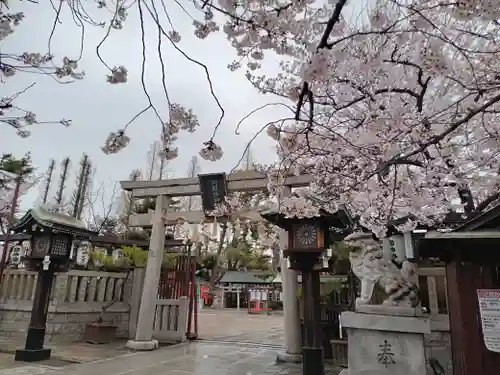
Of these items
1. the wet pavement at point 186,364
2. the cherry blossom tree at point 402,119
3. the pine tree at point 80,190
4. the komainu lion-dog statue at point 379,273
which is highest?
the pine tree at point 80,190

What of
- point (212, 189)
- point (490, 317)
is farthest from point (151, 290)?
point (490, 317)

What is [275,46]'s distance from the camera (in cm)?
271

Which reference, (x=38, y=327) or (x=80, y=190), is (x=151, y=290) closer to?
(x=38, y=327)

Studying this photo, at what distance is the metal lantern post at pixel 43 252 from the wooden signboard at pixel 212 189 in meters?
2.63

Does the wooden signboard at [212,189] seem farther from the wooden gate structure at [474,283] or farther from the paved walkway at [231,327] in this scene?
the wooden gate structure at [474,283]

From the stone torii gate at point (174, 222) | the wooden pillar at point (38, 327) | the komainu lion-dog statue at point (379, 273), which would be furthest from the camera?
the stone torii gate at point (174, 222)

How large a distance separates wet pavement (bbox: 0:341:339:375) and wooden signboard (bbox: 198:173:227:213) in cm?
295

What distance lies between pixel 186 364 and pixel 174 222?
3.18 metres

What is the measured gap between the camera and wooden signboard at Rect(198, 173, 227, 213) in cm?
799

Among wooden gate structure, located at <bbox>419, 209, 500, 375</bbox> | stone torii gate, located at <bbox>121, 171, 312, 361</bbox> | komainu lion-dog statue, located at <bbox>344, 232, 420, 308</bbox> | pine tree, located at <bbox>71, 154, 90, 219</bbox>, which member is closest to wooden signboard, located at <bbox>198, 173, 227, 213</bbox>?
stone torii gate, located at <bbox>121, 171, 312, 361</bbox>

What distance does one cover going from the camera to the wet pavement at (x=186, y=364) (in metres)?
5.69

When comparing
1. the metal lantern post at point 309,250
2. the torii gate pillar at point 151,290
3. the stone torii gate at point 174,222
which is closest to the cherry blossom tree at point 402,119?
the metal lantern post at point 309,250

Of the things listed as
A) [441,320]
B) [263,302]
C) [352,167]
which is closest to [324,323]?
[441,320]

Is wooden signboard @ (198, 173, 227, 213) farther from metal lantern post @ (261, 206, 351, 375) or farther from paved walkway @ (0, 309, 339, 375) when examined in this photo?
paved walkway @ (0, 309, 339, 375)
